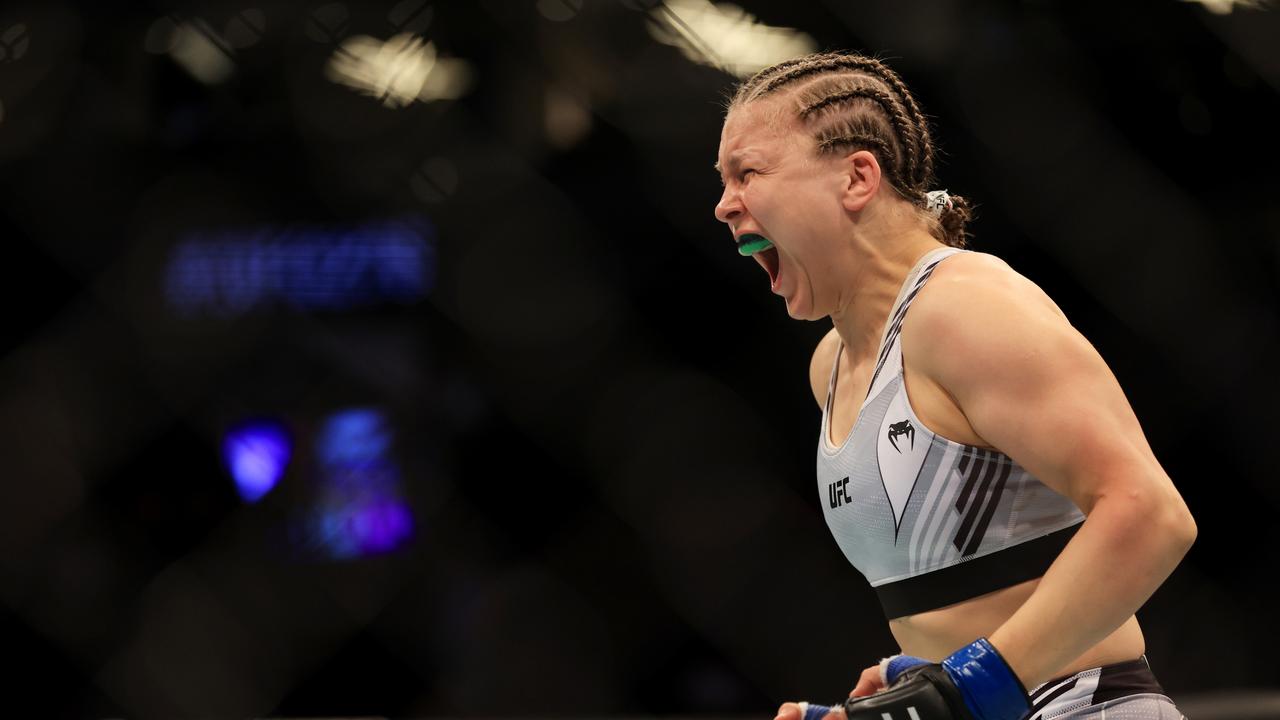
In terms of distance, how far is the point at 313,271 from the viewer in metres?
1.57

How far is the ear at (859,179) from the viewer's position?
0.89m

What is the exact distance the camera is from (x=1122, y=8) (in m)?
1.50

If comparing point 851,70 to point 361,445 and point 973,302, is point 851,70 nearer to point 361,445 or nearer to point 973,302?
point 973,302

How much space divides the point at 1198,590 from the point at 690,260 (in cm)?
88

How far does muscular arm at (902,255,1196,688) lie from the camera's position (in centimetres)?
64

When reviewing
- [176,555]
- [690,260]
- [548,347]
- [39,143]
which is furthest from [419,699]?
[39,143]

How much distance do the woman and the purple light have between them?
0.88 metres

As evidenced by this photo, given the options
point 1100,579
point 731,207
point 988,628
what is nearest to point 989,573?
point 988,628

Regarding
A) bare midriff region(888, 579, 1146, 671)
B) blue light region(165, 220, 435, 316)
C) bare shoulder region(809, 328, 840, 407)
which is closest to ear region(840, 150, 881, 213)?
bare shoulder region(809, 328, 840, 407)

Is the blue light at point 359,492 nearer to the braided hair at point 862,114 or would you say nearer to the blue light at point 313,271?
the blue light at point 313,271

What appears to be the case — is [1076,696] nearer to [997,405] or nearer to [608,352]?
[997,405]

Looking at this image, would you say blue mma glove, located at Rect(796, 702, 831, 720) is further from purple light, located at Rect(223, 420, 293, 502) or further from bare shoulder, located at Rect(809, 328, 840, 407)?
purple light, located at Rect(223, 420, 293, 502)

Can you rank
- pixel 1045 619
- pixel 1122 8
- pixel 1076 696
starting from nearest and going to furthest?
pixel 1045 619 < pixel 1076 696 < pixel 1122 8

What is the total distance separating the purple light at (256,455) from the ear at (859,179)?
100cm
